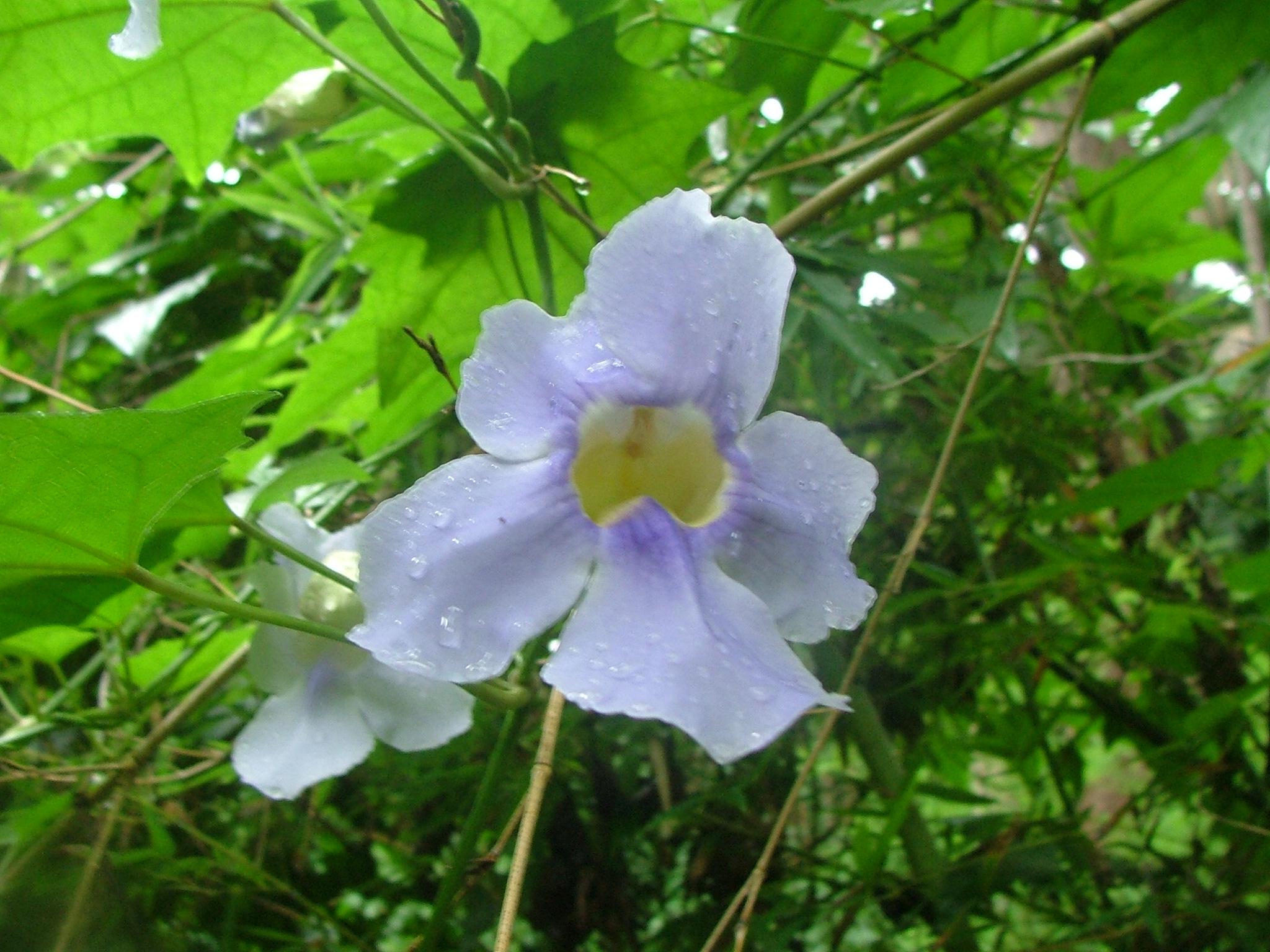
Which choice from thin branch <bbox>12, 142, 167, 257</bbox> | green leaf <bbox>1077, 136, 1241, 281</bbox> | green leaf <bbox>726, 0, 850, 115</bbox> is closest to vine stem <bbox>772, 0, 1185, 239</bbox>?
green leaf <bbox>726, 0, 850, 115</bbox>

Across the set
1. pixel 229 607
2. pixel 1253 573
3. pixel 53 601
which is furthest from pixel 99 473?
pixel 1253 573

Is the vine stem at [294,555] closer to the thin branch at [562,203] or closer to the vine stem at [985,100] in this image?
the thin branch at [562,203]

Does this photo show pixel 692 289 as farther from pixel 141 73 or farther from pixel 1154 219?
pixel 1154 219

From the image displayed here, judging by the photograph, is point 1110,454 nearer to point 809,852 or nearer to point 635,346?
point 809,852

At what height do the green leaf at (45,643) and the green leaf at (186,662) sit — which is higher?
the green leaf at (186,662)

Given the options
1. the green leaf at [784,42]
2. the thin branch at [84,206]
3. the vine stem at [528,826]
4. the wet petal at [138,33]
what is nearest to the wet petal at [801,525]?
the vine stem at [528,826]

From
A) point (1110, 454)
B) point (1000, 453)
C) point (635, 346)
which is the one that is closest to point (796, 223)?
point (635, 346)
